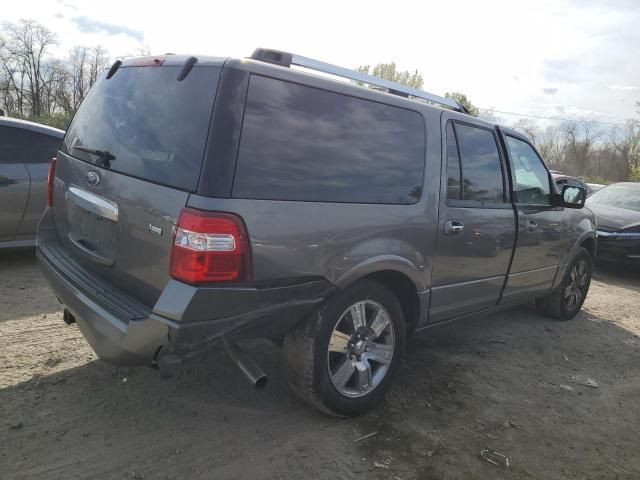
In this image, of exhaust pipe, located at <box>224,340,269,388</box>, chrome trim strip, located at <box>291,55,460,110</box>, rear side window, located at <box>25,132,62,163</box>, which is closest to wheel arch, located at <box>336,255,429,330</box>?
exhaust pipe, located at <box>224,340,269,388</box>

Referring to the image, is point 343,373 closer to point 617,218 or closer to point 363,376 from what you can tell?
point 363,376

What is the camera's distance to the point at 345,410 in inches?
117

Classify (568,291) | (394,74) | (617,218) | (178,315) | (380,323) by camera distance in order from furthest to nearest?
(394,74), (617,218), (568,291), (380,323), (178,315)

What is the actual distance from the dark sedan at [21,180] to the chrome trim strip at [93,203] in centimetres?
257

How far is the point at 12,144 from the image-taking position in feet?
17.4

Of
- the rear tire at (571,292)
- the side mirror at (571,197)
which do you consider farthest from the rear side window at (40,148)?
the rear tire at (571,292)

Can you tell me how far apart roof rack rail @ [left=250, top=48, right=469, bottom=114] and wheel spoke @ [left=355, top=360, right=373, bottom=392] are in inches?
68.7

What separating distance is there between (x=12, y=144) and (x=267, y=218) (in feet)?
14.0

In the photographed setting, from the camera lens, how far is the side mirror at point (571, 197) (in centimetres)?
459

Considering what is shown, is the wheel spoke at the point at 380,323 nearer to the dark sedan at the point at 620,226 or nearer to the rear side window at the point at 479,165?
the rear side window at the point at 479,165

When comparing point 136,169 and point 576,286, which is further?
point 576,286

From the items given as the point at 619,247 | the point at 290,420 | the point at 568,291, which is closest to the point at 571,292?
the point at 568,291

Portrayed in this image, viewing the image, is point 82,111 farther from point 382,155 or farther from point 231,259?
point 382,155

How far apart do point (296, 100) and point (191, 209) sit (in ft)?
2.58
